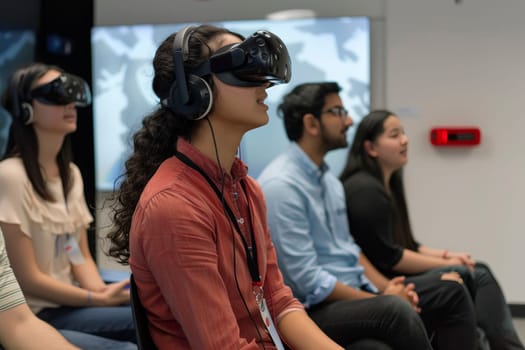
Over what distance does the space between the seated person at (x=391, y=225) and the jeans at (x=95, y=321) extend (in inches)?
40.9

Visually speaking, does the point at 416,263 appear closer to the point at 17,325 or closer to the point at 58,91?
the point at 58,91

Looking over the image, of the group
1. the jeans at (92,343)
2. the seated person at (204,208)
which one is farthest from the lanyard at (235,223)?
the jeans at (92,343)

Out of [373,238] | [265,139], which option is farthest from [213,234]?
[265,139]

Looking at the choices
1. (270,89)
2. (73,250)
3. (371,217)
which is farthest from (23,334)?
(270,89)

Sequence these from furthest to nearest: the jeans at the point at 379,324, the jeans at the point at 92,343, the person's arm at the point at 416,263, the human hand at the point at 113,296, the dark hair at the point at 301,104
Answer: the person's arm at the point at 416,263, the dark hair at the point at 301,104, the human hand at the point at 113,296, the jeans at the point at 379,324, the jeans at the point at 92,343

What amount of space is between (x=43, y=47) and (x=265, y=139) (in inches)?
65.4

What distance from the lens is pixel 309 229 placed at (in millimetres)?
2166

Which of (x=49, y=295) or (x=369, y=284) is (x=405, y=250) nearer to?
(x=369, y=284)

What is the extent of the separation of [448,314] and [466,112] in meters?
1.77

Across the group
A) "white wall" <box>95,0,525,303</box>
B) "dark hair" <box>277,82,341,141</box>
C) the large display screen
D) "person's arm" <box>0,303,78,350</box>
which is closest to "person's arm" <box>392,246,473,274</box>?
"dark hair" <box>277,82,341,141</box>

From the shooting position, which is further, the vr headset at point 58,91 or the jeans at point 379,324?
the vr headset at point 58,91

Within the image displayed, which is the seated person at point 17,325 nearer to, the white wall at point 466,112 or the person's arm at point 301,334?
the person's arm at point 301,334

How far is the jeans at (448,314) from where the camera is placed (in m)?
2.38

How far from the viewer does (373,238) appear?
2557mm
